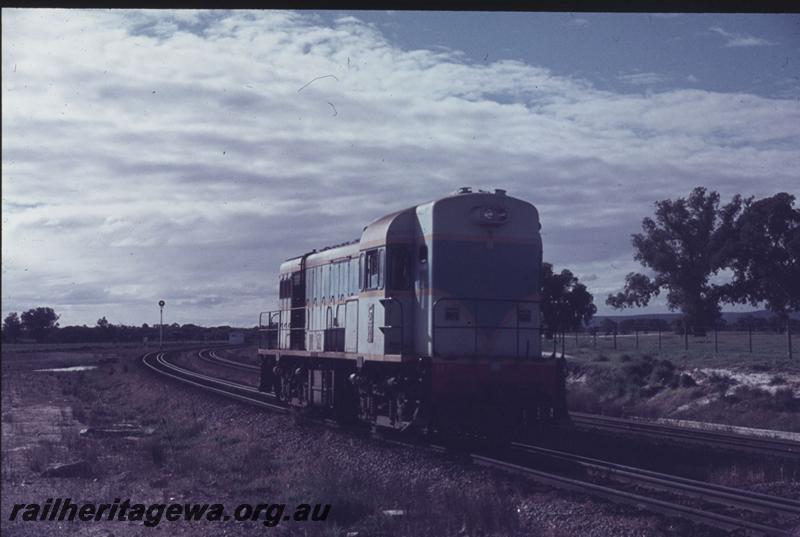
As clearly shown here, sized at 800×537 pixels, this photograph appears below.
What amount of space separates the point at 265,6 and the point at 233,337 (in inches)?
3934

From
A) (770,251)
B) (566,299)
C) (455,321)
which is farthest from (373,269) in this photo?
(770,251)

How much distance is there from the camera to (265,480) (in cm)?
1315

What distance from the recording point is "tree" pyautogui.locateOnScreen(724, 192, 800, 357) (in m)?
42.7

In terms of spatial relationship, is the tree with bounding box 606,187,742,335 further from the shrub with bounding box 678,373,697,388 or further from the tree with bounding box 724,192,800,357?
the shrub with bounding box 678,373,697,388

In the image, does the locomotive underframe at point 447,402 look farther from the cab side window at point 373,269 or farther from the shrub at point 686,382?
the shrub at point 686,382

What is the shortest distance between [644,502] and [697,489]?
1.18 meters

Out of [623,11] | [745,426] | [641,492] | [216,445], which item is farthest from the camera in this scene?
[745,426]

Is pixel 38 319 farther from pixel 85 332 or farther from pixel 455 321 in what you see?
pixel 85 332

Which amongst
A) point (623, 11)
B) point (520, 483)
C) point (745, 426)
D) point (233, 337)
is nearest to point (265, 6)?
point (623, 11)

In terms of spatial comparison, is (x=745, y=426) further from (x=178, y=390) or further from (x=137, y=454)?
(x=178, y=390)

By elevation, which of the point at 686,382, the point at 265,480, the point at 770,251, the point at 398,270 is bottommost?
the point at 265,480

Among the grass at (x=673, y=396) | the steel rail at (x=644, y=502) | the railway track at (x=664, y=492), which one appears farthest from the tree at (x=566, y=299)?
the steel rail at (x=644, y=502)

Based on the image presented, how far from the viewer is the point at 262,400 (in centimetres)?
2703

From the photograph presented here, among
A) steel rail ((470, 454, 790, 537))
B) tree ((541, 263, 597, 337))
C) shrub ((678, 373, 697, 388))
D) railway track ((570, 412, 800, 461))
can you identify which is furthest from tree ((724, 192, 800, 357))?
steel rail ((470, 454, 790, 537))
